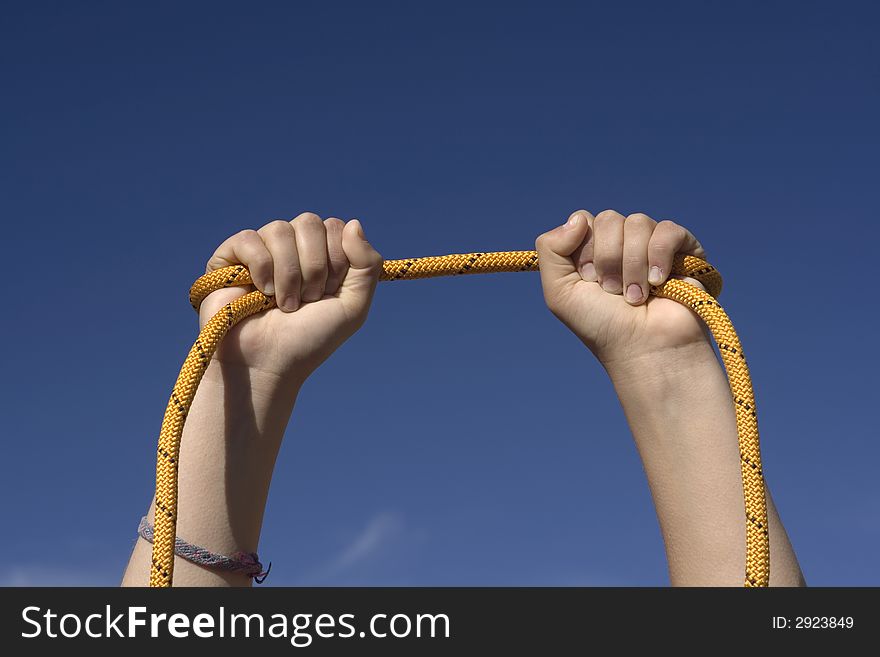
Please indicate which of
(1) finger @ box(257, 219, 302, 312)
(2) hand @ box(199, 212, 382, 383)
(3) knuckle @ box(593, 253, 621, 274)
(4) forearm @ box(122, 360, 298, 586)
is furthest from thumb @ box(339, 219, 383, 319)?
(3) knuckle @ box(593, 253, 621, 274)

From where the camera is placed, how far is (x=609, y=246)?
8.68 feet

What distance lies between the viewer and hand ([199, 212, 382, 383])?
269 cm

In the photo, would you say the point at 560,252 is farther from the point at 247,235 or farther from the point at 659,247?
the point at 247,235

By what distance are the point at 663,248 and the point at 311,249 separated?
1.04m

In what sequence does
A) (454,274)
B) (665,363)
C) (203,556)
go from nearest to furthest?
(203,556), (665,363), (454,274)

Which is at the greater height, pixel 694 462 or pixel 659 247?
pixel 659 247

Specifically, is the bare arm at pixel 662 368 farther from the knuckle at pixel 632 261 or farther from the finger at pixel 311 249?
the finger at pixel 311 249

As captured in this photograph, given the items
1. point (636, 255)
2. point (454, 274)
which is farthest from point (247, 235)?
point (636, 255)

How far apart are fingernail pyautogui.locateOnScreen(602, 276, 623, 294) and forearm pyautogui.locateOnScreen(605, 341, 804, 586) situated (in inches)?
8.7

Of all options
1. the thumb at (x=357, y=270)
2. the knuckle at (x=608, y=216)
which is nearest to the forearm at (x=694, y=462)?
the knuckle at (x=608, y=216)

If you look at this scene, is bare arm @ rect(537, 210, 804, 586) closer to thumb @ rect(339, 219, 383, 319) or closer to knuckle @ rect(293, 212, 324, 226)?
thumb @ rect(339, 219, 383, 319)
